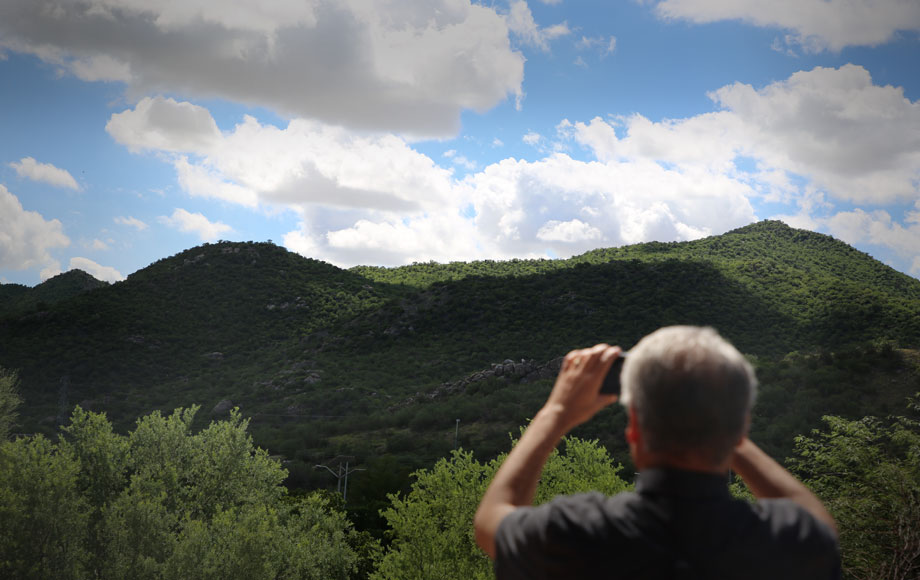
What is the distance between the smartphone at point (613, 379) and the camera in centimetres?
178

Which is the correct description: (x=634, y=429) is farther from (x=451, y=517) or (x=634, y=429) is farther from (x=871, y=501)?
(x=451, y=517)

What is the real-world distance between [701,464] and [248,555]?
20926mm

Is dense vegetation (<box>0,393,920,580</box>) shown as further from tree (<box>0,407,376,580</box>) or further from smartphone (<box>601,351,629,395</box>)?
smartphone (<box>601,351,629,395</box>)

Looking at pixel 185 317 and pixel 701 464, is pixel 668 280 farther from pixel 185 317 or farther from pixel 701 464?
pixel 701 464

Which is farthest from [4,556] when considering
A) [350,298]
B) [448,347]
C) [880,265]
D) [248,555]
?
[880,265]

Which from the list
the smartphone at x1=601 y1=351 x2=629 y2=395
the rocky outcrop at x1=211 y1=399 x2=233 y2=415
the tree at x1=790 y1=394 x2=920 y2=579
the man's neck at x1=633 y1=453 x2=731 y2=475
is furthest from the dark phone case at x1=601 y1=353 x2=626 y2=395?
the rocky outcrop at x1=211 y1=399 x2=233 y2=415

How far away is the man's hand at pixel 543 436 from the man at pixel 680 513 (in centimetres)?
9

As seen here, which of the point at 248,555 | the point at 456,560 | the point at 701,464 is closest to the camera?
the point at 701,464

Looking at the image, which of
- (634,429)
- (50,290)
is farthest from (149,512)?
(50,290)

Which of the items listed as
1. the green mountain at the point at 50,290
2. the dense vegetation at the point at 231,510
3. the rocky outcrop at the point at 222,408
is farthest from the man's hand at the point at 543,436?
the green mountain at the point at 50,290

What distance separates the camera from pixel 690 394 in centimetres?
154

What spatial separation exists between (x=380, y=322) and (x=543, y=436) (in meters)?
80.8

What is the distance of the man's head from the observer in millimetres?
1545

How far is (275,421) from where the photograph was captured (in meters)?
60.0
